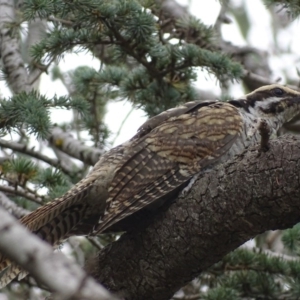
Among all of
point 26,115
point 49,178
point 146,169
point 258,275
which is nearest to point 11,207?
point 49,178

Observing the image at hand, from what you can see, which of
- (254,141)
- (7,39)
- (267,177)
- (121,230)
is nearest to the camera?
(267,177)

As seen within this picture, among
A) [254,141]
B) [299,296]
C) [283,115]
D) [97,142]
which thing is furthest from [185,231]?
[97,142]

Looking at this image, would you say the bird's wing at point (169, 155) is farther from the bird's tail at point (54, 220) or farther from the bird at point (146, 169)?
the bird's tail at point (54, 220)

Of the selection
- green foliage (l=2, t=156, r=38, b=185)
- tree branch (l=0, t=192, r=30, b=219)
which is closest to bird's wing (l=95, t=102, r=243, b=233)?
green foliage (l=2, t=156, r=38, b=185)

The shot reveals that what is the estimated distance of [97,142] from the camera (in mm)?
5848

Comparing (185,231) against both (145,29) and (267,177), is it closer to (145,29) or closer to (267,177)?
(267,177)

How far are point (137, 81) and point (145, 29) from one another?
70 cm

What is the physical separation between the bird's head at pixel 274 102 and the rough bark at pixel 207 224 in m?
1.47

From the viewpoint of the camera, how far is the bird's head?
187 inches

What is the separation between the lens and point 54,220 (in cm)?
379

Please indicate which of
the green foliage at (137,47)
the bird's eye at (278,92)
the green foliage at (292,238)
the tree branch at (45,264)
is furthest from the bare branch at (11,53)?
the tree branch at (45,264)

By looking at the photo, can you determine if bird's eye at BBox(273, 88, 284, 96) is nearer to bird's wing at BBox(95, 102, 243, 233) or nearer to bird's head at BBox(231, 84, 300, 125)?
bird's head at BBox(231, 84, 300, 125)

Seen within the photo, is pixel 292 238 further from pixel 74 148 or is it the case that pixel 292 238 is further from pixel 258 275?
pixel 74 148

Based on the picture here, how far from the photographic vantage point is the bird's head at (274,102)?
15.6ft
